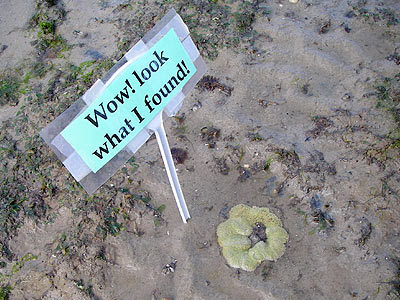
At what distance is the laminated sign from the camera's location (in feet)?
6.23

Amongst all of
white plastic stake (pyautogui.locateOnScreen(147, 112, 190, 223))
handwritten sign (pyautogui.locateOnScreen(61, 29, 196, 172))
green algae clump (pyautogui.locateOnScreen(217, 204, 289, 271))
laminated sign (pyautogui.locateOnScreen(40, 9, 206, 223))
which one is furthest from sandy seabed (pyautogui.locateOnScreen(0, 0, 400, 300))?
handwritten sign (pyautogui.locateOnScreen(61, 29, 196, 172))

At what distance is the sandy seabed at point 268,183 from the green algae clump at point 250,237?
0.18ft

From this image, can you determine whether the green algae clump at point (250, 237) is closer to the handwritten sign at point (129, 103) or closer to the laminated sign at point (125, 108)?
the laminated sign at point (125, 108)

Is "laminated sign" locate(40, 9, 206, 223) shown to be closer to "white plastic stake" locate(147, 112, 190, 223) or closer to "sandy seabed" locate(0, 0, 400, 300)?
"white plastic stake" locate(147, 112, 190, 223)

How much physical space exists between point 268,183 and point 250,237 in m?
0.45

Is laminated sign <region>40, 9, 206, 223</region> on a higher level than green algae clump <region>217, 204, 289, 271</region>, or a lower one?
higher

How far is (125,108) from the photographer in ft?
6.75

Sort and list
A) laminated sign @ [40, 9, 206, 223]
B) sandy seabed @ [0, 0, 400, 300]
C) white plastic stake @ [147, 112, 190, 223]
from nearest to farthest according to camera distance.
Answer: laminated sign @ [40, 9, 206, 223] < white plastic stake @ [147, 112, 190, 223] < sandy seabed @ [0, 0, 400, 300]

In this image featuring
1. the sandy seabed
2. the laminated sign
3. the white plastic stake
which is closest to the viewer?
the laminated sign

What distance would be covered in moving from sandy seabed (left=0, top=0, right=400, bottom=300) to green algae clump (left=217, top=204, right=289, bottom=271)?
0.18 feet

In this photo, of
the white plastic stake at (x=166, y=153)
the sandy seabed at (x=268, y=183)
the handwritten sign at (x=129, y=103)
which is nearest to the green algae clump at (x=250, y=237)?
the sandy seabed at (x=268, y=183)

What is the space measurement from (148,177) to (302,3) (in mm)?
2305

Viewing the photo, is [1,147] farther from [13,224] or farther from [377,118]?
[377,118]

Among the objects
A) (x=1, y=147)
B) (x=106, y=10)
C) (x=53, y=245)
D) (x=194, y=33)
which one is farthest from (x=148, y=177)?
(x=106, y=10)
